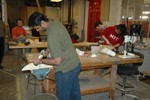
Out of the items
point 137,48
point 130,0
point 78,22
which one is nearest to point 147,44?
point 137,48

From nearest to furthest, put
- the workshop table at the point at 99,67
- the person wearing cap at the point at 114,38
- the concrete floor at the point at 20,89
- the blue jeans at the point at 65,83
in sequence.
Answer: the blue jeans at the point at 65,83 < the workshop table at the point at 99,67 < the concrete floor at the point at 20,89 < the person wearing cap at the point at 114,38

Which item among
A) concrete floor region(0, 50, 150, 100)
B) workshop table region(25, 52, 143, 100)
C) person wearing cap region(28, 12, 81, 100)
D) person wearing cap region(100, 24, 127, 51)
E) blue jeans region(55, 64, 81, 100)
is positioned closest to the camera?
person wearing cap region(28, 12, 81, 100)

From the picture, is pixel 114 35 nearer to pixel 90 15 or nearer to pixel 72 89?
pixel 72 89

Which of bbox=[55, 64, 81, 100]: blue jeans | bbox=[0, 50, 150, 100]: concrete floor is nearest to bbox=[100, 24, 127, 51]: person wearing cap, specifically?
bbox=[0, 50, 150, 100]: concrete floor

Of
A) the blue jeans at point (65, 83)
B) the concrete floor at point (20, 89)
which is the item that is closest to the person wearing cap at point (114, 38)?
the concrete floor at point (20, 89)

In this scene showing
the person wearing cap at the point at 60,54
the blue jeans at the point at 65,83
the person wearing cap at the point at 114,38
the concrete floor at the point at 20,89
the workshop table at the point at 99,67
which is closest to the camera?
the person wearing cap at the point at 60,54

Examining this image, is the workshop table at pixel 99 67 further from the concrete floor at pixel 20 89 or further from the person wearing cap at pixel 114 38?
the person wearing cap at pixel 114 38

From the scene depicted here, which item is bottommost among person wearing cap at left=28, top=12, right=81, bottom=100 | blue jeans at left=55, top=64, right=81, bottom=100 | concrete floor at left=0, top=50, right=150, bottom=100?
concrete floor at left=0, top=50, right=150, bottom=100

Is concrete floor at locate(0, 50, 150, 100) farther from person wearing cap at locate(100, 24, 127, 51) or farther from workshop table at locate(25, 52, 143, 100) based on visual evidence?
person wearing cap at locate(100, 24, 127, 51)

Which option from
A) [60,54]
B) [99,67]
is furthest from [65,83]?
[99,67]

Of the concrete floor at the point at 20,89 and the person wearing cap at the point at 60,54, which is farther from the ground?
the person wearing cap at the point at 60,54

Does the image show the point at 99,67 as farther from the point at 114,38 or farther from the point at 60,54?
the point at 114,38

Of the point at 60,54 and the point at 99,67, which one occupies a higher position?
the point at 60,54

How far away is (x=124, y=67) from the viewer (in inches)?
124
